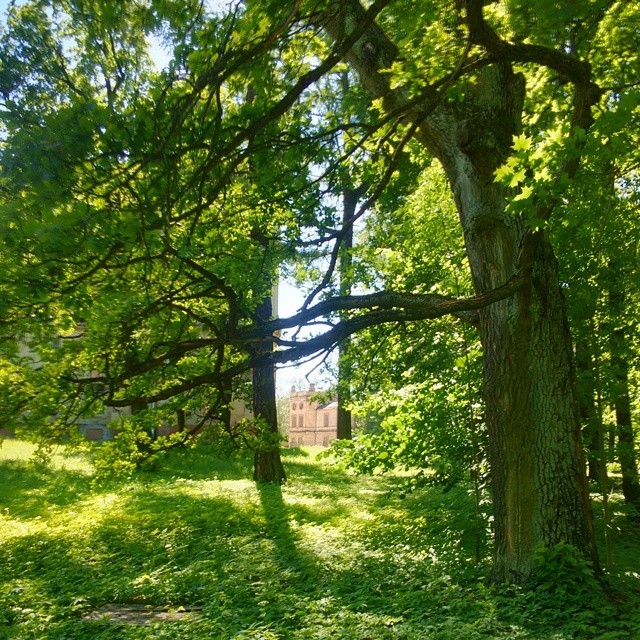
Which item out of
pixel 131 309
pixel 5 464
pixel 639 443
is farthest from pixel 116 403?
pixel 5 464

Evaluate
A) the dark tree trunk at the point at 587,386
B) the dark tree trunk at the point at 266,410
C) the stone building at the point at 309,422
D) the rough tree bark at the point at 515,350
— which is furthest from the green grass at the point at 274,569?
the stone building at the point at 309,422

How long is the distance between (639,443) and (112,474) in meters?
7.59

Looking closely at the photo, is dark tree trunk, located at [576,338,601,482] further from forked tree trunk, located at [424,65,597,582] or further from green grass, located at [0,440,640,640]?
green grass, located at [0,440,640,640]

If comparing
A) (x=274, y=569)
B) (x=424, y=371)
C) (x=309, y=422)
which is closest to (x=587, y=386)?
(x=424, y=371)

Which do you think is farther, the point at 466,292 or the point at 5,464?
the point at 5,464

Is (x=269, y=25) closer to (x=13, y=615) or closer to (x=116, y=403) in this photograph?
(x=116, y=403)

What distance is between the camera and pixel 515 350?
20.1 feet

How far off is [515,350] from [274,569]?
14.4ft

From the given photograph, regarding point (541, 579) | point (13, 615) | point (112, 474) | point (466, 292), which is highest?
point (466, 292)

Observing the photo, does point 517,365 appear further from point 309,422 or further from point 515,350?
point 309,422

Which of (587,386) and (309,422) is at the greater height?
(587,386)

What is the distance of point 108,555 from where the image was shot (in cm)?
941

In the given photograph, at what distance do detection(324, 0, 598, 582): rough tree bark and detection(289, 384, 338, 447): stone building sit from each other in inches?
1946

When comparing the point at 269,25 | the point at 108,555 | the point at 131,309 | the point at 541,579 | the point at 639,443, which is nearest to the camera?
the point at 269,25
